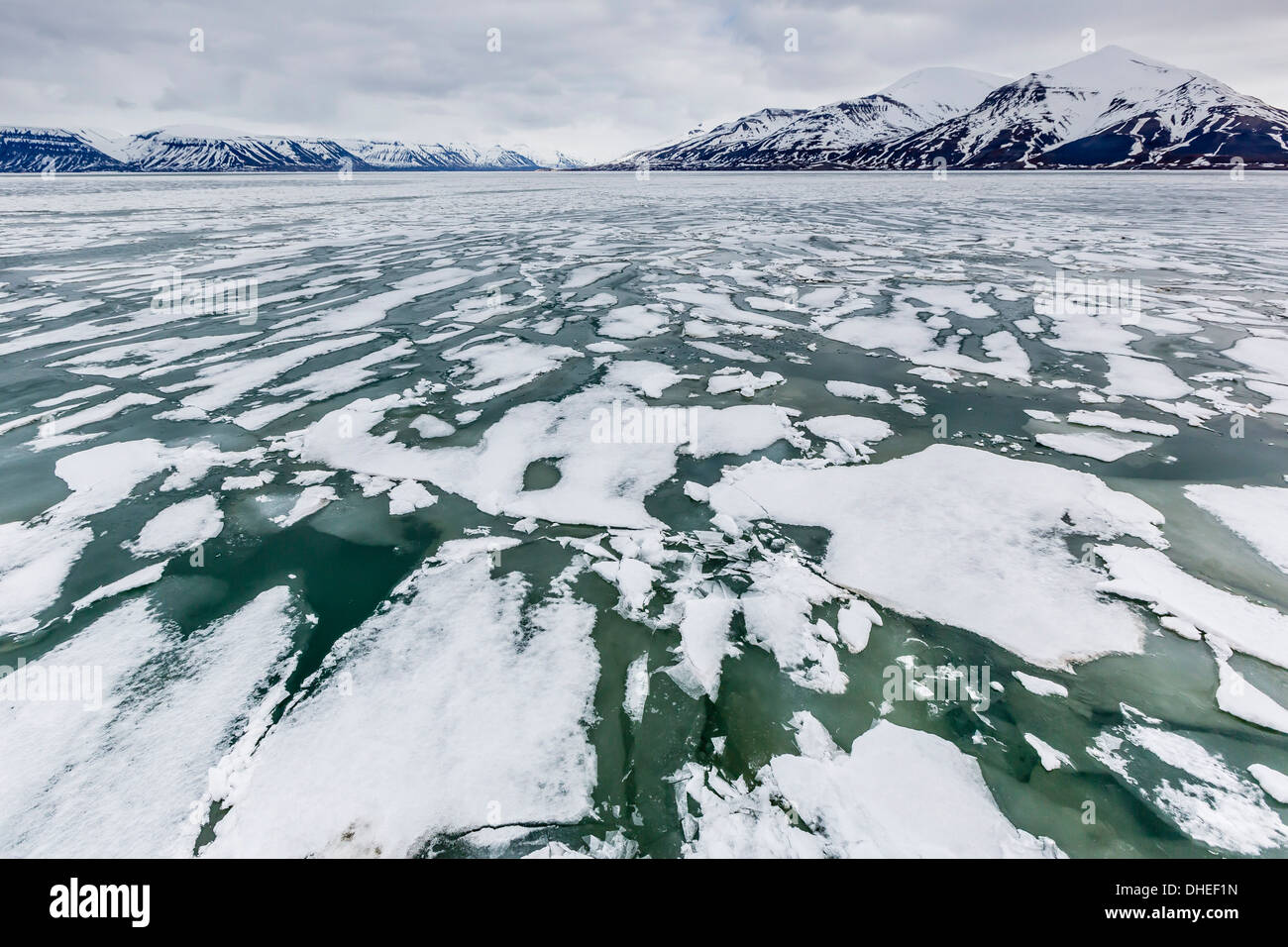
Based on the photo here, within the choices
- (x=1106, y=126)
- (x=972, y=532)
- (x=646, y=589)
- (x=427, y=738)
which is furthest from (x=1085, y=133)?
(x=427, y=738)

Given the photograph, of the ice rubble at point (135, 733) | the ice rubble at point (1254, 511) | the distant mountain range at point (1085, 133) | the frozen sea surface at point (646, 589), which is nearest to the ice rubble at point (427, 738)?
the frozen sea surface at point (646, 589)

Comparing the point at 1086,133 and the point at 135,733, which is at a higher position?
the point at 1086,133

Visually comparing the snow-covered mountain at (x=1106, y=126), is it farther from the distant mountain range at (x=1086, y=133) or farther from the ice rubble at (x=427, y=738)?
the ice rubble at (x=427, y=738)

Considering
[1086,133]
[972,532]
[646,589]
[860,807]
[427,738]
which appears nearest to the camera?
[860,807]

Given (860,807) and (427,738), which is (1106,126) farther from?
(427,738)

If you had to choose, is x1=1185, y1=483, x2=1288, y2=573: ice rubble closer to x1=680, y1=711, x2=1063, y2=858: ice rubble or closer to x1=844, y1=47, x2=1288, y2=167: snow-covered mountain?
x1=680, y1=711, x2=1063, y2=858: ice rubble

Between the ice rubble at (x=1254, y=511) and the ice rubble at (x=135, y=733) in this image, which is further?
the ice rubble at (x=1254, y=511)
